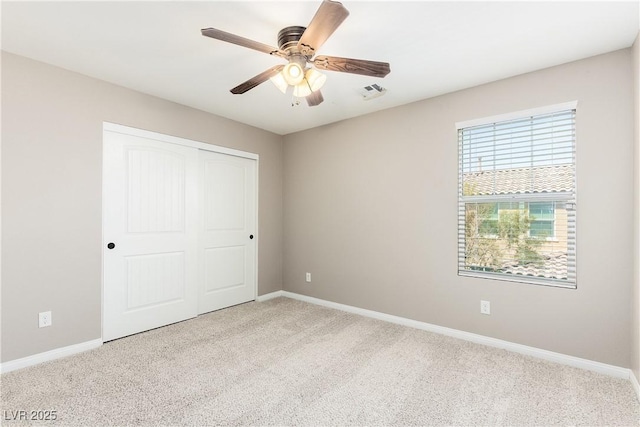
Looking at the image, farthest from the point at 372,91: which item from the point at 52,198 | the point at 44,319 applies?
the point at 44,319

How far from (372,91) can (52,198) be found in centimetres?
302

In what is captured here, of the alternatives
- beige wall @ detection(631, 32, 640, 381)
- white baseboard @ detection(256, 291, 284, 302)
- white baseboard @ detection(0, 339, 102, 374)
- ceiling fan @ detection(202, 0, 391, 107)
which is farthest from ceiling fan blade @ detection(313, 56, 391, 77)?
white baseboard @ detection(256, 291, 284, 302)

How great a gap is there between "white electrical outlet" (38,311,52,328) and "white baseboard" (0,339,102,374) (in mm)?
231

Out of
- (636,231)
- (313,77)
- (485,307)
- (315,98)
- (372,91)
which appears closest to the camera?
(313,77)

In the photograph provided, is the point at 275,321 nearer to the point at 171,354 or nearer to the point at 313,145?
the point at 171,354

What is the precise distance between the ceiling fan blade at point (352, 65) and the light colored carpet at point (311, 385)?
2.15m

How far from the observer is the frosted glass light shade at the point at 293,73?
1.90 metres

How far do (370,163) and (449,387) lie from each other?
94.7 inches

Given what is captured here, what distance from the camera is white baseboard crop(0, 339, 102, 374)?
233cm

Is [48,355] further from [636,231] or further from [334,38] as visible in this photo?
[636,231]

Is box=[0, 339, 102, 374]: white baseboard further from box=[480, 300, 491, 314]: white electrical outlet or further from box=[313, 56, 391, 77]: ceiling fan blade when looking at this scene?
box=[480, 300, 491, 314]: white electrical outlet

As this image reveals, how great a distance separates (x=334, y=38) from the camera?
2141 millimetres

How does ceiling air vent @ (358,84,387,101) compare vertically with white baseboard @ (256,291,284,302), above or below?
above

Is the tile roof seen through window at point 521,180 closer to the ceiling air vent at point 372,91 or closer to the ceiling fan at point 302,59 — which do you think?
the ceiling air vent at point 372,91
